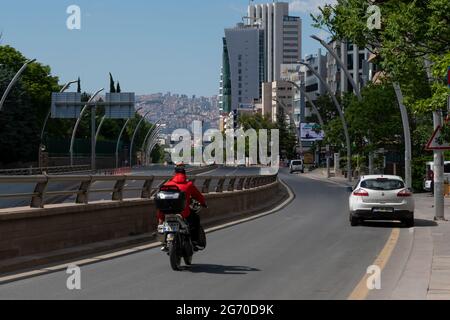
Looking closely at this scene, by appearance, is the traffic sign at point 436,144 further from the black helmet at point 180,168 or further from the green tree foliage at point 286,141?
the green tree foliage at point 286,141

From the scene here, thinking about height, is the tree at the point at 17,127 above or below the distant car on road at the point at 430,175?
above

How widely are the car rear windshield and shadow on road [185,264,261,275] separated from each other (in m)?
12.2

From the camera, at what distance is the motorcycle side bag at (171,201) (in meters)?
13.4

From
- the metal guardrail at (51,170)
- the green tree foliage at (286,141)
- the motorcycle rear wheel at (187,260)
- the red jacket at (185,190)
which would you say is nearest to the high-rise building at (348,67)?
the green tree foliage at (286,141)

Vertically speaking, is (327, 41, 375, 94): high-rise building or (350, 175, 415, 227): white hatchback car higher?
(327, 41, 375, 94): high-rise building

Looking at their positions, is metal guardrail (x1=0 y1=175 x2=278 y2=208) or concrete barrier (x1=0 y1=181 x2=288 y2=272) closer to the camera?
concrete barrier (x1=0 y1=181 x2=288 y2=272)

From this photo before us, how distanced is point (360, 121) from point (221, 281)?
151ft

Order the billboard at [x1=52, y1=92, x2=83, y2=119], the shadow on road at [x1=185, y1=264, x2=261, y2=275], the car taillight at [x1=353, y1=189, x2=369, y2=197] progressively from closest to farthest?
the shadow on road at [x1=185, y1=264, x2=261, y2=275] → the car taillight at [x1=353, y1=189, x2=369, y2=197] → the billboard at [x1=52, y1=92, x2=83, y2=119]

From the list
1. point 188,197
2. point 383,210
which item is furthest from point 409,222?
point 188,197

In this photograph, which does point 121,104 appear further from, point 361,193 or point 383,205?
point 383,205

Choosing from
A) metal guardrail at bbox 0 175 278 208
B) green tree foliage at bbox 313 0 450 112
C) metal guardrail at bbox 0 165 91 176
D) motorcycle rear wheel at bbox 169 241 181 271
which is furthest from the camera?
metal guardrail at bbox 0 165 91 176

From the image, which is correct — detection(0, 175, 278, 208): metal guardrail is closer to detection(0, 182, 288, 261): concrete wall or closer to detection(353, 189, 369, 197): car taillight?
detection(0, 182, 288, 261): concrete wall

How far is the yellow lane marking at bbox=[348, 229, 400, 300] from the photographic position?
36.4 feet

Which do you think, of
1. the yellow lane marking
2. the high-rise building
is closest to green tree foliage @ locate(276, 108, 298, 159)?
the high-rise building
